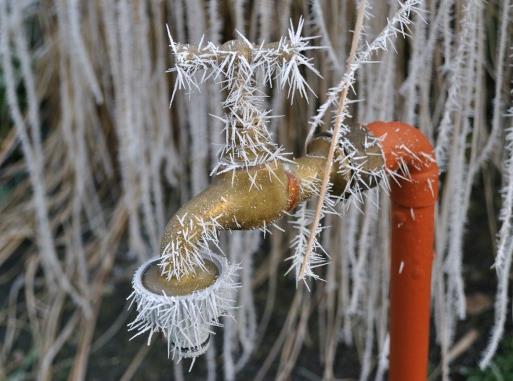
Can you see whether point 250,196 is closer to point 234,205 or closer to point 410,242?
point 234,205

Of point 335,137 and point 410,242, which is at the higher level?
point 335,137

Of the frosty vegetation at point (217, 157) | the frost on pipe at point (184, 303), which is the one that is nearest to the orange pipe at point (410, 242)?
the frosty vegetation at point (217, 157)

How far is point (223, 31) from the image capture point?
868mm

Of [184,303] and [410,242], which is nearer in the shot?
[184,303]

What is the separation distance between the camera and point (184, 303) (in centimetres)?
40

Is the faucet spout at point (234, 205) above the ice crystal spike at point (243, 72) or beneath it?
beneath

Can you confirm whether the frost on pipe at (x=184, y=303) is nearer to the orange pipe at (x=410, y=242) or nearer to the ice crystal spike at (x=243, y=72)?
the ice crystal spike at (x=243, y=72)

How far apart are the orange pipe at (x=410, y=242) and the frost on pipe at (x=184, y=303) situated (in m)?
0.19

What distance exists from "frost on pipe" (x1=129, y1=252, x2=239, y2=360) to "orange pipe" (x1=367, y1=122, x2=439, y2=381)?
7.5 inches

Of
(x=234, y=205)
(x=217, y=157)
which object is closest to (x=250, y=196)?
(x=234, y=205)

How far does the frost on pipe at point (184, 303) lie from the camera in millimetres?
404

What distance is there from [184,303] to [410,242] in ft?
0.91

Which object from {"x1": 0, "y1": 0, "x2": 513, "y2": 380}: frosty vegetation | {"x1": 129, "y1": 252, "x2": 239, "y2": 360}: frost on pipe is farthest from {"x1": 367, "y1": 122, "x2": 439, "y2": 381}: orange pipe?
{"x1": 129, "y1": 252, "x2": 239, "y2": 360}: frost on pipe

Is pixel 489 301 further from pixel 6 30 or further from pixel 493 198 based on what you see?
pixel 6 30
